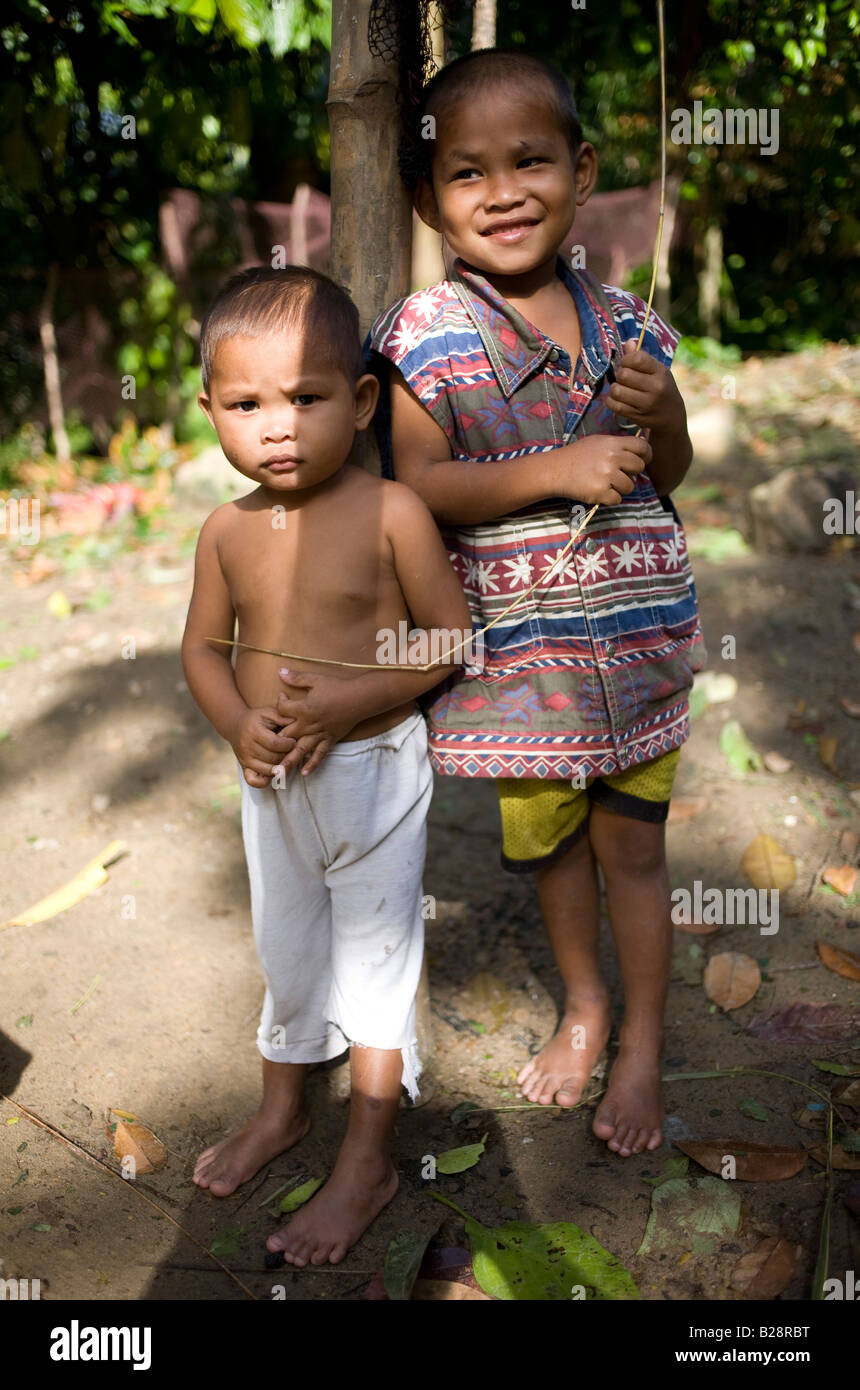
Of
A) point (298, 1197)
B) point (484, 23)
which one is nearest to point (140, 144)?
point (484, 23)

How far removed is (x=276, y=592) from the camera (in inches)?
70.4

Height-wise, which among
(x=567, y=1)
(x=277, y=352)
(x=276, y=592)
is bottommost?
(x=276, y=592)

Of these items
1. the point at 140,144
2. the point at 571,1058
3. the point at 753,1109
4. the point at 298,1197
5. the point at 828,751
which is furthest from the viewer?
the point at 140,144

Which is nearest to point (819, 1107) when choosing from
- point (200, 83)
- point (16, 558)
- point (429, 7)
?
point (429, 7)

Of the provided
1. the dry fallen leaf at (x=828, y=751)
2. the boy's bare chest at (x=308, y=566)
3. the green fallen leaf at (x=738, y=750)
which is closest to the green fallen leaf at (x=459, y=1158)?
the boy's bare chest at (x=308, y=566)

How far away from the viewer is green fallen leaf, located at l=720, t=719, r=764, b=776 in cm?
320

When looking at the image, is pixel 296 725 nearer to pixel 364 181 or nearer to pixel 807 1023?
pixel 364 181

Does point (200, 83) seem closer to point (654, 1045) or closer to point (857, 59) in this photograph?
point (857, 59)

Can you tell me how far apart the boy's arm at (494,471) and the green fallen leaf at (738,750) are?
1.61 meters

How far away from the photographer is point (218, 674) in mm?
1843

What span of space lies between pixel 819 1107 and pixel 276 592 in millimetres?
1403

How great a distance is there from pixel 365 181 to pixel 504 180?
31cm

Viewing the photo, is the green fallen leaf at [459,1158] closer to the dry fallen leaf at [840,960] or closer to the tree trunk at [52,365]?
the dry fallen leaf at [840,960]

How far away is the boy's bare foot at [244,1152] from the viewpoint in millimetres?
1988
